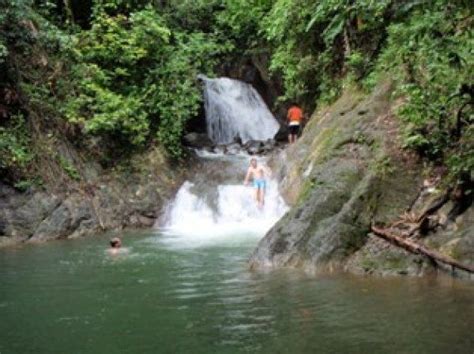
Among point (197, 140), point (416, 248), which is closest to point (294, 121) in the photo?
point (197, 140)

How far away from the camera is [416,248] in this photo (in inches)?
343

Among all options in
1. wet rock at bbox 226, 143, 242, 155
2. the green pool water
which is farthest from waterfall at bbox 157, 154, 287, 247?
the green pool water

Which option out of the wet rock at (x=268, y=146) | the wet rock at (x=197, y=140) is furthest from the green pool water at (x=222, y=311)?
the wet rock at (x=197, y=140)

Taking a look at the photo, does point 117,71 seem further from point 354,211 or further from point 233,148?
point 354,211

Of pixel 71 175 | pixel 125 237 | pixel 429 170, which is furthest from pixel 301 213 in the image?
pixel 71 175

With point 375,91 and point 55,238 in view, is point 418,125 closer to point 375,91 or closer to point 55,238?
point 375,91

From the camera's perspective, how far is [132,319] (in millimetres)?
7172

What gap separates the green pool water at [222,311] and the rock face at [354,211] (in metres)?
0.43

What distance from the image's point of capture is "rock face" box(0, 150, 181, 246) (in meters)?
15.4

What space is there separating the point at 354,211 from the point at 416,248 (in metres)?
1.18

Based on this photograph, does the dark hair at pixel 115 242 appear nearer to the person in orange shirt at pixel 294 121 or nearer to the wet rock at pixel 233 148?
the person in orange shirt at pixel 294 121

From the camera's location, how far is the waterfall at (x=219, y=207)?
16028 mm

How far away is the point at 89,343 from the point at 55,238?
9.54 m

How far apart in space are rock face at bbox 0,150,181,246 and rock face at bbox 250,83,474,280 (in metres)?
7.09
